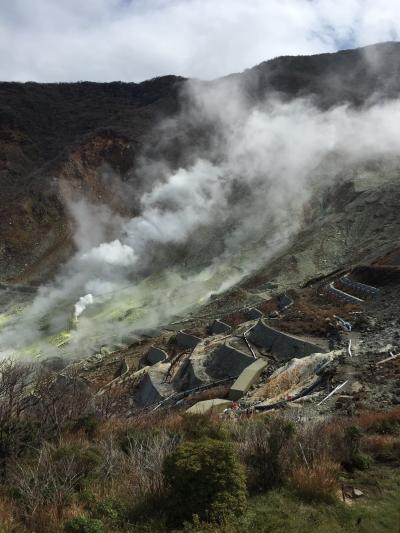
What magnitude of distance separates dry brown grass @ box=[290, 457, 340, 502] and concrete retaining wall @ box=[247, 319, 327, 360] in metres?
12.8

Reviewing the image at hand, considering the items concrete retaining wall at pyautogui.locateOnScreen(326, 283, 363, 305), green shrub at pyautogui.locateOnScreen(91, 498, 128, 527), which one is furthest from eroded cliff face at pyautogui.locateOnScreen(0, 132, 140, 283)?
green shrub at pyautogui.locateOnScreen(91, 498, 128, 527)

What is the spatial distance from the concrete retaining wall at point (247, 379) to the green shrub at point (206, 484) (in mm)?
11449

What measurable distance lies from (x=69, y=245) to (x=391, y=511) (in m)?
68.0

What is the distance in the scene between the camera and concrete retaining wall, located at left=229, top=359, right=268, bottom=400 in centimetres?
1773

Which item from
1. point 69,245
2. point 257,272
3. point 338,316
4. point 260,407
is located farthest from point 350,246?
point 69,245

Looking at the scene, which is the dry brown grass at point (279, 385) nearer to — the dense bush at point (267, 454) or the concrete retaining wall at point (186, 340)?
the dense bush at point (267, 454)

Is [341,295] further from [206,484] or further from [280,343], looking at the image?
[206,484]

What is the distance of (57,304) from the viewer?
53.1 m

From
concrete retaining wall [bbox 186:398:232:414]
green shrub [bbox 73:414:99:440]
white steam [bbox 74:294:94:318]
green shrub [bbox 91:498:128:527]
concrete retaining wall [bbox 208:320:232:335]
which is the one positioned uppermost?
green shrub [bbox 91:498:128:527]

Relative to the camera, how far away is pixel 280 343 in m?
22.2

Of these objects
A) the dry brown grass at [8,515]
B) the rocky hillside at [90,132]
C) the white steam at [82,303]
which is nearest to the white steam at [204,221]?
the white steam at [82,303]

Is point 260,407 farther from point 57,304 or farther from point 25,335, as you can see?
point 57,304

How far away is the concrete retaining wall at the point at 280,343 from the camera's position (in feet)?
66.5

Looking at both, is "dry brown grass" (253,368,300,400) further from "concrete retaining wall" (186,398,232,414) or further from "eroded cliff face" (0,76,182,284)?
"eroded cliff face" (0,76,182,284)
